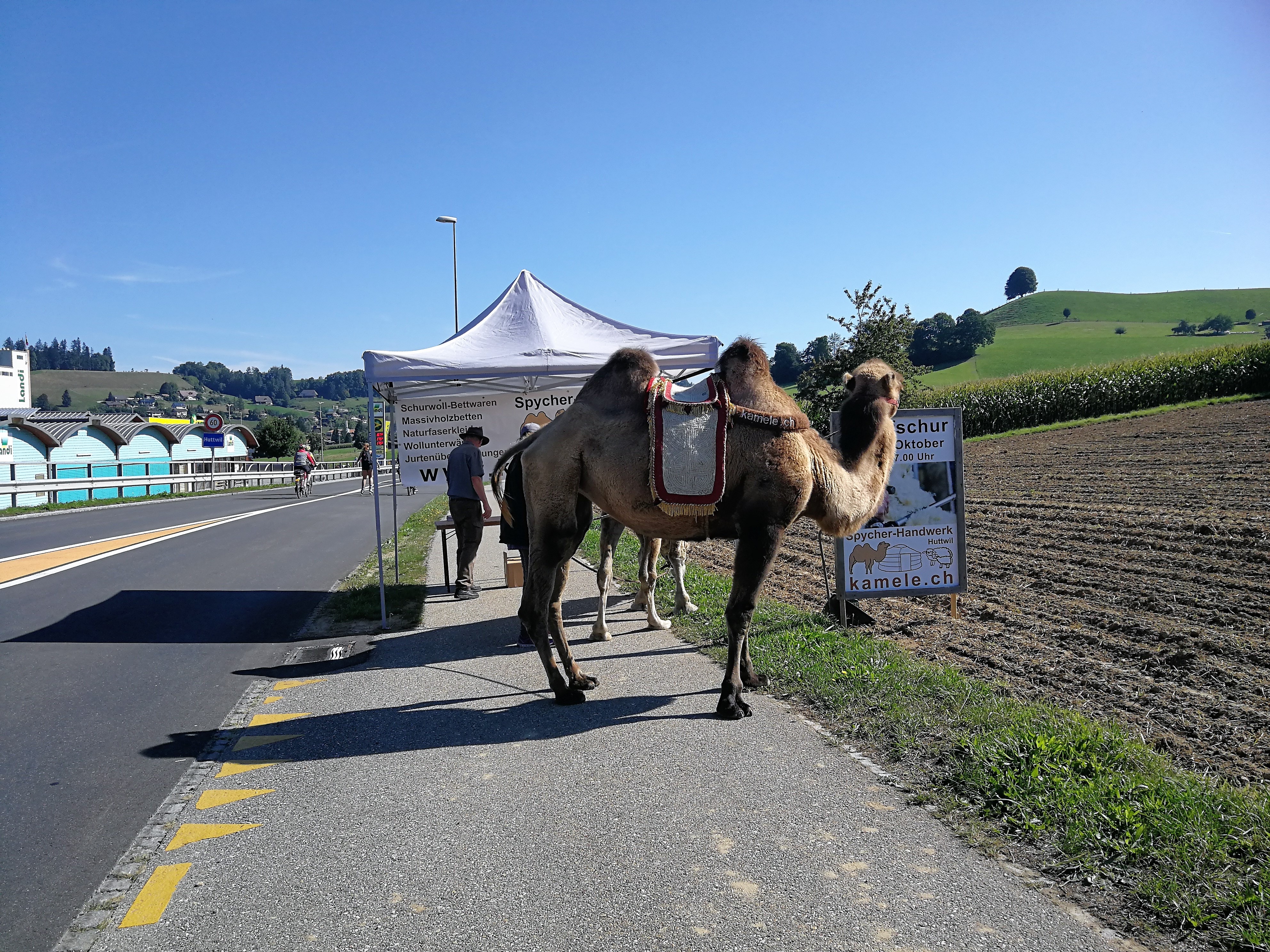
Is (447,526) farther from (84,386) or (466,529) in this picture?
(84,386)

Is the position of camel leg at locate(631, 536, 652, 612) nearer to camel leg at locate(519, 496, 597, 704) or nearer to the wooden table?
camel leg at locate(519, 496, 597, 704)

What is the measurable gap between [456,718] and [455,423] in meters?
5.97

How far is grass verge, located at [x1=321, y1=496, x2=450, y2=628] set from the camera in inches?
357

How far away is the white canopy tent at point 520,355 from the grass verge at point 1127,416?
100 feet

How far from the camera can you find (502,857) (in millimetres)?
3535

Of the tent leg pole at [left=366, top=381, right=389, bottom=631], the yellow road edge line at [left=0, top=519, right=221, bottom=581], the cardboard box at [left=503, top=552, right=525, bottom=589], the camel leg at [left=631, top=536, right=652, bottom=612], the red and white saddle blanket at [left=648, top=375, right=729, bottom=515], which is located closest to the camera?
the red and white saddle blanket at [left=648, top=375, right=729, bottom=515]

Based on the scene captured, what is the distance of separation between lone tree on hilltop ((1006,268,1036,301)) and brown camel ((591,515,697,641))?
168m

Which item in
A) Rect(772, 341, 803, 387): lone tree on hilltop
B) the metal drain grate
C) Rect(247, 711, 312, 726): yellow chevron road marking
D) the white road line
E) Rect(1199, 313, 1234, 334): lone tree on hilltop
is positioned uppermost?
Rect(1199, 313, 1234, 334): lone tree on hilltop

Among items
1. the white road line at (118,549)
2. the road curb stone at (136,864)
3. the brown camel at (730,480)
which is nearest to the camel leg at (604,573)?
the brown camel at (730,480)

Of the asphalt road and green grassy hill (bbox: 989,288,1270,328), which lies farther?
green grassy hill (bbox: 989,288,1270,328)

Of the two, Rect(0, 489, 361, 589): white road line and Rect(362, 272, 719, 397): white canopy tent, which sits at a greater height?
Rect(362, 272, 719, 397): white canopy tent

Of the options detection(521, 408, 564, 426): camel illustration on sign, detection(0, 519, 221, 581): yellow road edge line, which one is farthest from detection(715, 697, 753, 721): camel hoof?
detection(0, 519, 221, 581): yellow road edge line

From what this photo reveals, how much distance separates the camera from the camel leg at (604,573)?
296 inches

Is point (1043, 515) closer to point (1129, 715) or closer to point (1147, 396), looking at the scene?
point (1129, 715)
